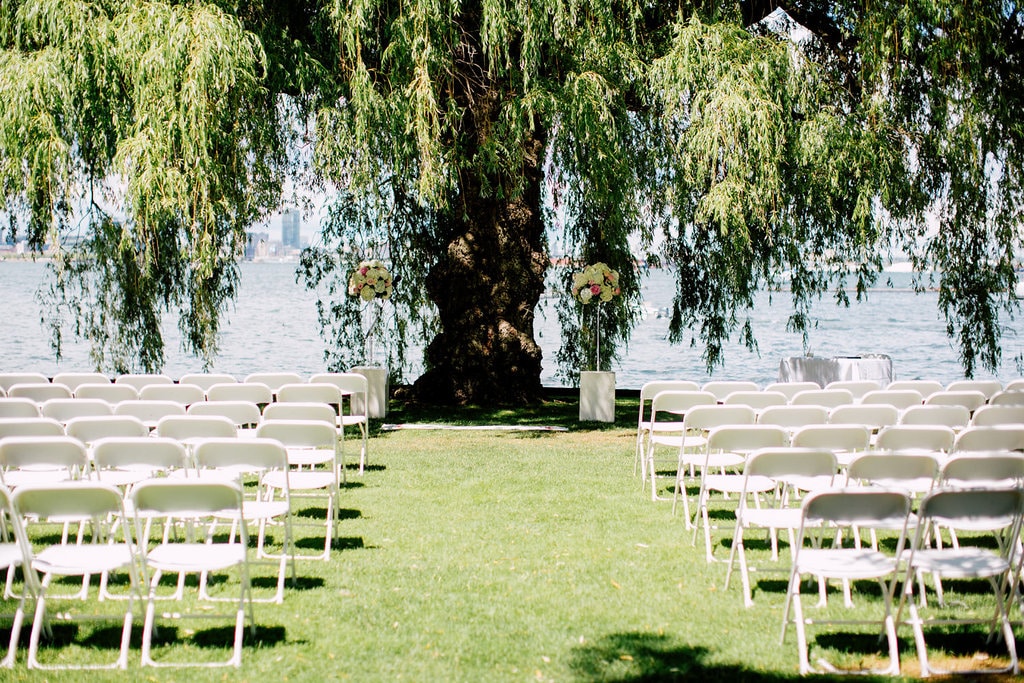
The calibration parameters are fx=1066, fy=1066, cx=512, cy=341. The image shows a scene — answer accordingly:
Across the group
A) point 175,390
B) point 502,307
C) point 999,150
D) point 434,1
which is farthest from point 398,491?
point 999,150

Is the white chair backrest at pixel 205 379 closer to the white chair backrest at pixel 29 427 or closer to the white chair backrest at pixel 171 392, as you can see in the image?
the white chair backrest at pixel 171 392

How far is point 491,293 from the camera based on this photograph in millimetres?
12484

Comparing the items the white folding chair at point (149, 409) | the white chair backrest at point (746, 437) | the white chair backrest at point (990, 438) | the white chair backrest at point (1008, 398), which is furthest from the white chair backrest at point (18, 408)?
the white chair backrest at point (1008, 398)

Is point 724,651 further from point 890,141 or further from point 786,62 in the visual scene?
point 890,141

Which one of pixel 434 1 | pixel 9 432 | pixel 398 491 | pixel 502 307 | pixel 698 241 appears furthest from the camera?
pixel 698 241

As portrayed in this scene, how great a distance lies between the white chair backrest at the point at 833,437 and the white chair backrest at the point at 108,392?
4.71 meters

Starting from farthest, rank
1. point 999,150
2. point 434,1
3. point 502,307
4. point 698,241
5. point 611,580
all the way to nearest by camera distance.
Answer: point 698,241 → point 502,307 → point 999,150 → point 434,1 → point 611,580

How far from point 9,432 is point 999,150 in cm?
930

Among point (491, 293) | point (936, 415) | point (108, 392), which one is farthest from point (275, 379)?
point (936, 415)

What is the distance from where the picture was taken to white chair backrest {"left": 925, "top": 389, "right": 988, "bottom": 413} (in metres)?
7.25

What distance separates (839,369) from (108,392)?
7.12 meters

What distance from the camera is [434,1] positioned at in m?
9.44

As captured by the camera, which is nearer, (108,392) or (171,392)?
(171,392)

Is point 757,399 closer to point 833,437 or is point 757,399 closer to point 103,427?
point 833,437
